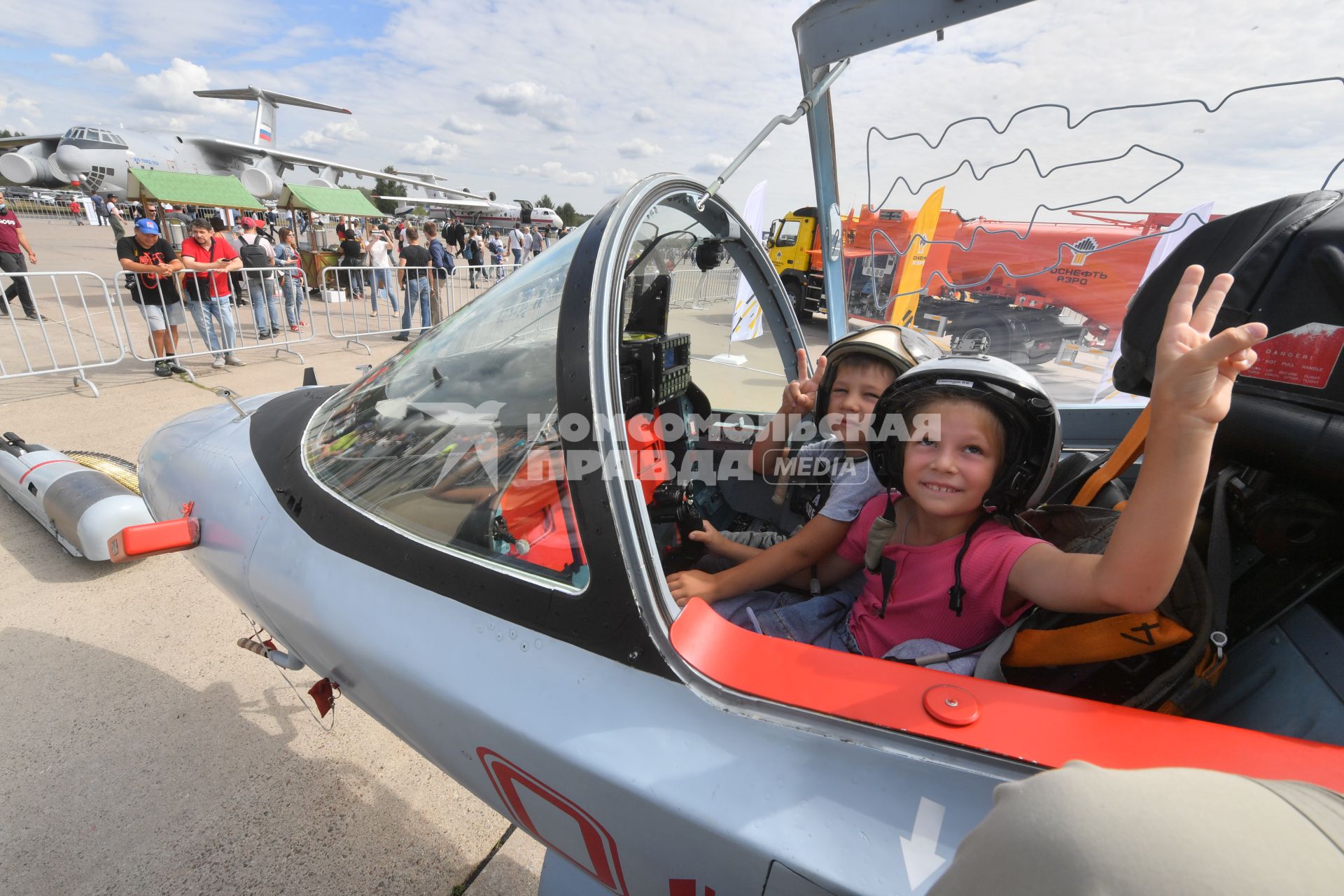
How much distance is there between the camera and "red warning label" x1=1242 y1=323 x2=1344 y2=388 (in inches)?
38.0

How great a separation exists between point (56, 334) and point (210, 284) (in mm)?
2944

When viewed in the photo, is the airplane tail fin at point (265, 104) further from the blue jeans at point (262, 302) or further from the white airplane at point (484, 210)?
the blue jeans at point (262, 302)

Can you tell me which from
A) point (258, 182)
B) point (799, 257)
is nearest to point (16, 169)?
point (258, 182)

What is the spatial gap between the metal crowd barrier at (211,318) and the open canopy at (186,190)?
5.34m

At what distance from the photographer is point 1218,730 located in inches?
32.4

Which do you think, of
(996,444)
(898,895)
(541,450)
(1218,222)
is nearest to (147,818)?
(541,450)

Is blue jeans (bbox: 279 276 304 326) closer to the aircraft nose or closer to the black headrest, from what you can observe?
the black headrest

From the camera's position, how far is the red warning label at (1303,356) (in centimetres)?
96

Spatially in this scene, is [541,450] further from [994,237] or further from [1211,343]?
[994,237]

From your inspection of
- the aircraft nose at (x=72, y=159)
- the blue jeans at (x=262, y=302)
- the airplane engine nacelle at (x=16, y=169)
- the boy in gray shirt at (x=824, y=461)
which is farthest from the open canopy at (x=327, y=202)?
the boy in gray shirt at (x=824, y=461)

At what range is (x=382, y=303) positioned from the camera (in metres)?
12.1

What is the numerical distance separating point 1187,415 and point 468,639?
4.08 ft

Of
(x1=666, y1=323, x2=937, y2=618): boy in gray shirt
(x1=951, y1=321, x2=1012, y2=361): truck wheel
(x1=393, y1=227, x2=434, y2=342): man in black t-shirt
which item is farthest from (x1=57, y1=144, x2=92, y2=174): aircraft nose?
(x1=666, y1=323, x2=937, y2=618): boy in gray shirt

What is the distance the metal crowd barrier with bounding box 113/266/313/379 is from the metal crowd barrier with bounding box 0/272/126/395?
0.26m
